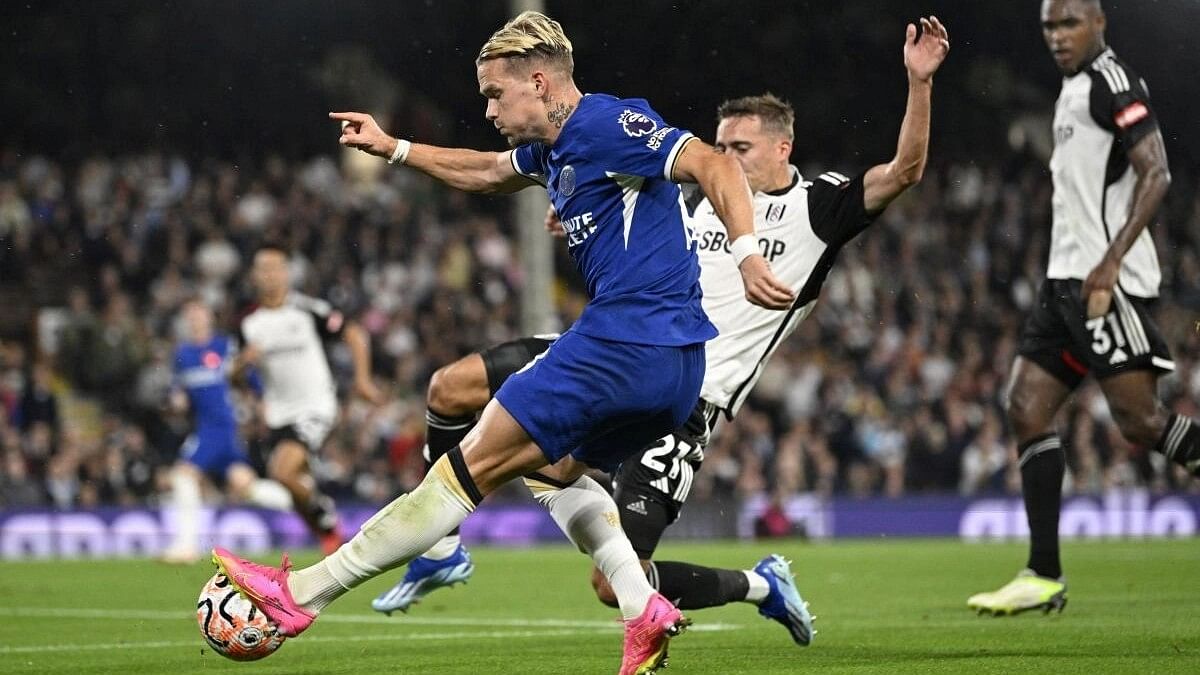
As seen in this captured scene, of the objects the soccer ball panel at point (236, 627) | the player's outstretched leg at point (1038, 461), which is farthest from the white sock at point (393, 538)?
the player's outstretched leg at point (1038, 461)

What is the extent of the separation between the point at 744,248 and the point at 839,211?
1.87 meters

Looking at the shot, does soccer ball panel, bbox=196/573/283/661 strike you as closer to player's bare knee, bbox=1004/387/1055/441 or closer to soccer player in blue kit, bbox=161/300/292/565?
player's bare knee, bbox=1004/387/1055/441

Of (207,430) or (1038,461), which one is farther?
(207,430)

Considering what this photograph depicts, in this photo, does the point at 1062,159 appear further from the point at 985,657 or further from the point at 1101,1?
the point at 985,657

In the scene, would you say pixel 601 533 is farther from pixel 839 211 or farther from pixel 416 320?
pixel 416 320

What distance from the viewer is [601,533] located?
568 cm

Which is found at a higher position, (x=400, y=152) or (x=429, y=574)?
(x=400, y=152)

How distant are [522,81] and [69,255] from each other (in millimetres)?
16654

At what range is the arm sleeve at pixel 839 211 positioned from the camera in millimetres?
6508

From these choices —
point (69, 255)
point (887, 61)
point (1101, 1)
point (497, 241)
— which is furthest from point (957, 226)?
point (1101, 1)

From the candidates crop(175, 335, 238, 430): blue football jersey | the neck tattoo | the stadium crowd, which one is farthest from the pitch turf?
the stadium crowd

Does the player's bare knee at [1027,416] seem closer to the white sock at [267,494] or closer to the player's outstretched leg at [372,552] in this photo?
the player's outstretched leg at [372,552]

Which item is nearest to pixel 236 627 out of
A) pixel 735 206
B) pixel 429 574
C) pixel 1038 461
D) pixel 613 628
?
pixel 735 206

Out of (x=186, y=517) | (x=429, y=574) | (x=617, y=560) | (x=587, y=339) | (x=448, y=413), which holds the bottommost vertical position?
(x=186, y=517)
